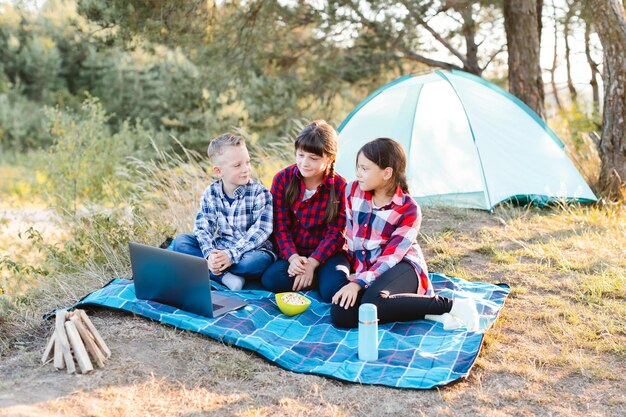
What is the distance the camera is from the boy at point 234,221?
367 centimetres

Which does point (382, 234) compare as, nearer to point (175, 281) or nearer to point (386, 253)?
point (386, 253)

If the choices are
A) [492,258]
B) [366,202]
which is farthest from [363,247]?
[492,258]

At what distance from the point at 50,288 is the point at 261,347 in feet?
5.94

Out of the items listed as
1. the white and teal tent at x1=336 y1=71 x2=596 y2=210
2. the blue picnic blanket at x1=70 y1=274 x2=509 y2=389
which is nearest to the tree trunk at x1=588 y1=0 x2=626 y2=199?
the white and teal tent at x1=336 y1=71 x2=596 y2=210

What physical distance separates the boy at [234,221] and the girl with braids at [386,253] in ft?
1.85

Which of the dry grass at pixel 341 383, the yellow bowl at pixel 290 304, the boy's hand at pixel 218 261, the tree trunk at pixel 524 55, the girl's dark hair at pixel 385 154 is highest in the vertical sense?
the tree trunk at pixel 524 55

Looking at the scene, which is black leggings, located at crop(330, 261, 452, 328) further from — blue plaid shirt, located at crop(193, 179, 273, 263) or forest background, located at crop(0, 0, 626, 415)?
blue plaid shirt, located at crop(193, 179, 273, 263)

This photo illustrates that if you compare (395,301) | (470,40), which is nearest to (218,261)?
(395,301)

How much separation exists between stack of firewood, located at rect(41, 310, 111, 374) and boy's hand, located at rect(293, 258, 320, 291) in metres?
1.25

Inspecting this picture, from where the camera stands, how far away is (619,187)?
18.7 ft

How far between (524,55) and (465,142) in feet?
5.56

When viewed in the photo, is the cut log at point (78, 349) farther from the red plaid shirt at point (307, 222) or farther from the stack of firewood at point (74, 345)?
the red plaid shirt at point (307, 222)

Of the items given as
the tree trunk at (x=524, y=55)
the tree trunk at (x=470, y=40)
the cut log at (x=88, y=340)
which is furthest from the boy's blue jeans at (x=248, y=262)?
the tree trunk at (x=470, y=40)

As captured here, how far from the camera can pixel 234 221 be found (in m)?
3.81
